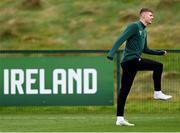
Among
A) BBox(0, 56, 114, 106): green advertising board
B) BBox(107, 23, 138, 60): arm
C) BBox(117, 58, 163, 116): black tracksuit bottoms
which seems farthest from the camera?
BBox(0, 56, 114, 106): green advertising board

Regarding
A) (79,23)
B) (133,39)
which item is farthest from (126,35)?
(79,23)

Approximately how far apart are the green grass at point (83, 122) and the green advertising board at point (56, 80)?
1.37ft

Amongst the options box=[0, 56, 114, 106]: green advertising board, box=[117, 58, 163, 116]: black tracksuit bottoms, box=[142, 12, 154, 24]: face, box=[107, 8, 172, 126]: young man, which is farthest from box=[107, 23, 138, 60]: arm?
box=[0, 56, 114, 106]: green advertising board

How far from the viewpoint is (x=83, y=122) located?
47.6ft

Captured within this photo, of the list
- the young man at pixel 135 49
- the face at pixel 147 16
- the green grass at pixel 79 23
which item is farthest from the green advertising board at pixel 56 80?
the green grass at pixel 79 23

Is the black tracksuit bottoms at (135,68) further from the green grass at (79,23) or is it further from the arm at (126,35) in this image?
the green grass at (79,23)

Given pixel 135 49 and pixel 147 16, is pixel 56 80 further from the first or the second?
pixel 147 16

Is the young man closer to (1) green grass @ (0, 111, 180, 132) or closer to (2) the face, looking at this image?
(2) the face

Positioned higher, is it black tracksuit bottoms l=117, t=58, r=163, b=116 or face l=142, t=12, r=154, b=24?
face l=142, t=12, r=154, b=24

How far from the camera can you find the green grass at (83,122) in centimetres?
1280

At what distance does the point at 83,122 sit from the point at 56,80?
3050 millimetres

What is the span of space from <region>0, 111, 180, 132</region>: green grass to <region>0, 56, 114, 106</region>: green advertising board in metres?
0.42

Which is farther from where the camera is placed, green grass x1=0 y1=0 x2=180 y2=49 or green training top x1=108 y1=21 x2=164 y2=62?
green grass x1=0 y1=0 x2=180 y2=49

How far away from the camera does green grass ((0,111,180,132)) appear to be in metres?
12.8
